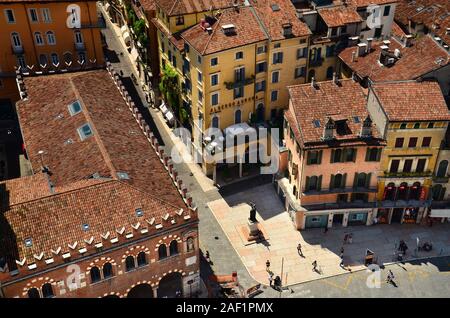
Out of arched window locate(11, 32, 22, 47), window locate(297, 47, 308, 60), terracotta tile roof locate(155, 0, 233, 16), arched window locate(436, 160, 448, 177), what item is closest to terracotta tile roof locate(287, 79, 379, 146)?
window locate(297, 47, 308, 60)

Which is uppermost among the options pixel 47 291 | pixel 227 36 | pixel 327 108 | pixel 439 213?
pixel 227 36

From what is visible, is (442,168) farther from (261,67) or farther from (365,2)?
(365,2)

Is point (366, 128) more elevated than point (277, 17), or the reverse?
point (277, 17)

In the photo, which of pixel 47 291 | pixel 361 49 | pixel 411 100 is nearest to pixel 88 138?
pixel 47 291

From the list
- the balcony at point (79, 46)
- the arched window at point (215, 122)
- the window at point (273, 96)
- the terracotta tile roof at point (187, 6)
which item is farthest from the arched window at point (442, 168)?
the balcony at point (79, 46)
